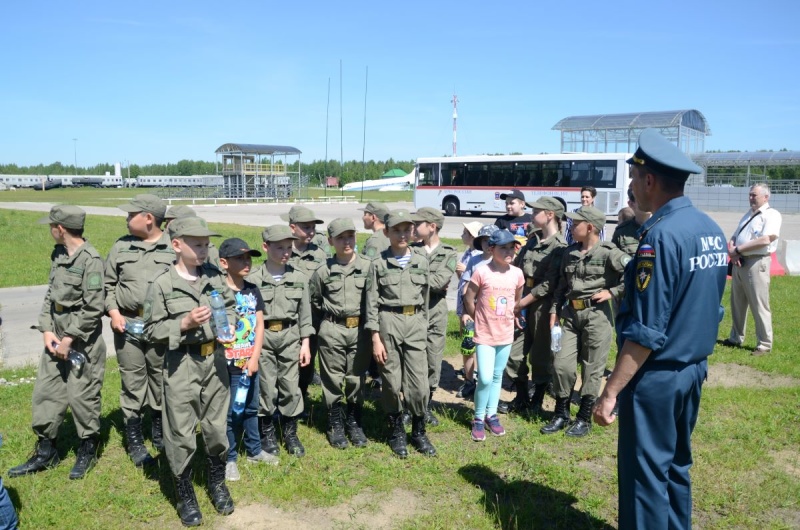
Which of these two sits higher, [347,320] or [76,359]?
[347,320]

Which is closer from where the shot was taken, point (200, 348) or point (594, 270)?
point (200, 348)

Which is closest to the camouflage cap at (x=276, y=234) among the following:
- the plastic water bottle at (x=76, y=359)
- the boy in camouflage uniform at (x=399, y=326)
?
the boy in camouflage uniform at (x=399, y=326)

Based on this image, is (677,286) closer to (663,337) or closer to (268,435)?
(663,337)

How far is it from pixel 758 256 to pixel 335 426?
6116 mm

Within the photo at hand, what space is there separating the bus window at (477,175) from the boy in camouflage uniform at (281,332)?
2886cm

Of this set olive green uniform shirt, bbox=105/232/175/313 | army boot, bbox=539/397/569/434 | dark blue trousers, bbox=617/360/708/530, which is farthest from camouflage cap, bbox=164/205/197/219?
army boot, bbox=539/397/569/434

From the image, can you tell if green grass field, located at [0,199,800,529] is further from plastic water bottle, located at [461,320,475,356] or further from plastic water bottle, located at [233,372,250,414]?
plastic water bottle, located at [461,320,475,356]

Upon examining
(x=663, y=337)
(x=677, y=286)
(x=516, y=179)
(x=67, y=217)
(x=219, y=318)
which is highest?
(x=516, y=179)

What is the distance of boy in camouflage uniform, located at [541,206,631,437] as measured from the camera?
213 inches

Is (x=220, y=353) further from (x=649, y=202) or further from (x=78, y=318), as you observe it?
(x=649, y=202)

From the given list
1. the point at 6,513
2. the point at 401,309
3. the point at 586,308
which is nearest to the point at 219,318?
the point at 6,513

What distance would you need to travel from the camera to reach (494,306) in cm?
539

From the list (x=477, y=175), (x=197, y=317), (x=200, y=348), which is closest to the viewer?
(x=197, y=317)

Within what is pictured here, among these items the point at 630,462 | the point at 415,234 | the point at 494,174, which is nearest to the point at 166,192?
the point at 494,174
